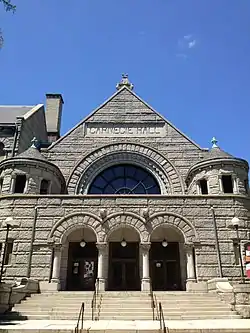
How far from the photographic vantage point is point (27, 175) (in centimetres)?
1934

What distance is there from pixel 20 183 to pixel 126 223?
290 inches

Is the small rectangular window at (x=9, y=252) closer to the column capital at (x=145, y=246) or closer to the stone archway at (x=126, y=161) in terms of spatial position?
the stone archway at (x=126, y=161)

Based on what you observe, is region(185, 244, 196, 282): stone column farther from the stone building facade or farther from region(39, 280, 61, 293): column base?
region(39, 280, 61, 293): column base

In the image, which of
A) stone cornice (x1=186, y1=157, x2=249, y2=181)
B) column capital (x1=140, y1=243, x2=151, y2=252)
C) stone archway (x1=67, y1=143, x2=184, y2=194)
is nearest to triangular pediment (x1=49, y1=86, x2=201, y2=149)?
stone archway (x1=67, y1=143, x2=184, y2=194)

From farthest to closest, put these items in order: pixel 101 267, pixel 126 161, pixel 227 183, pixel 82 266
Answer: pixel 126 161
pixel 227 183
pixel 82 266
pixel 101 267

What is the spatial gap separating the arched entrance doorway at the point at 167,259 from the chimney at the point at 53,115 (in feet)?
56.7

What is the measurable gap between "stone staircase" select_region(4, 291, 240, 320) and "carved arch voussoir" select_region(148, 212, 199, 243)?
3304mm

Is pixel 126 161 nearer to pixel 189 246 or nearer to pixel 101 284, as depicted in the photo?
pixel 189 246

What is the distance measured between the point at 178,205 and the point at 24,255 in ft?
29.0

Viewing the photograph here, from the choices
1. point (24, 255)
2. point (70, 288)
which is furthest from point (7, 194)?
point (70, 288)

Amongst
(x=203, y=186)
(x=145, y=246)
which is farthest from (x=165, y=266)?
(x=203, y=186)

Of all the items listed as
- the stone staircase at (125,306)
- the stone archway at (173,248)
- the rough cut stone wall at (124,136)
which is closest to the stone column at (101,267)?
the stone staircase at (125,306)

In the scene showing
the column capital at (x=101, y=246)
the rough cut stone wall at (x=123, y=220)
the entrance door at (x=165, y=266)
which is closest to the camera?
the rough cut stone wall at (x=123, y=220)

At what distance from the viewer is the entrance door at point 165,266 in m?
18.0
